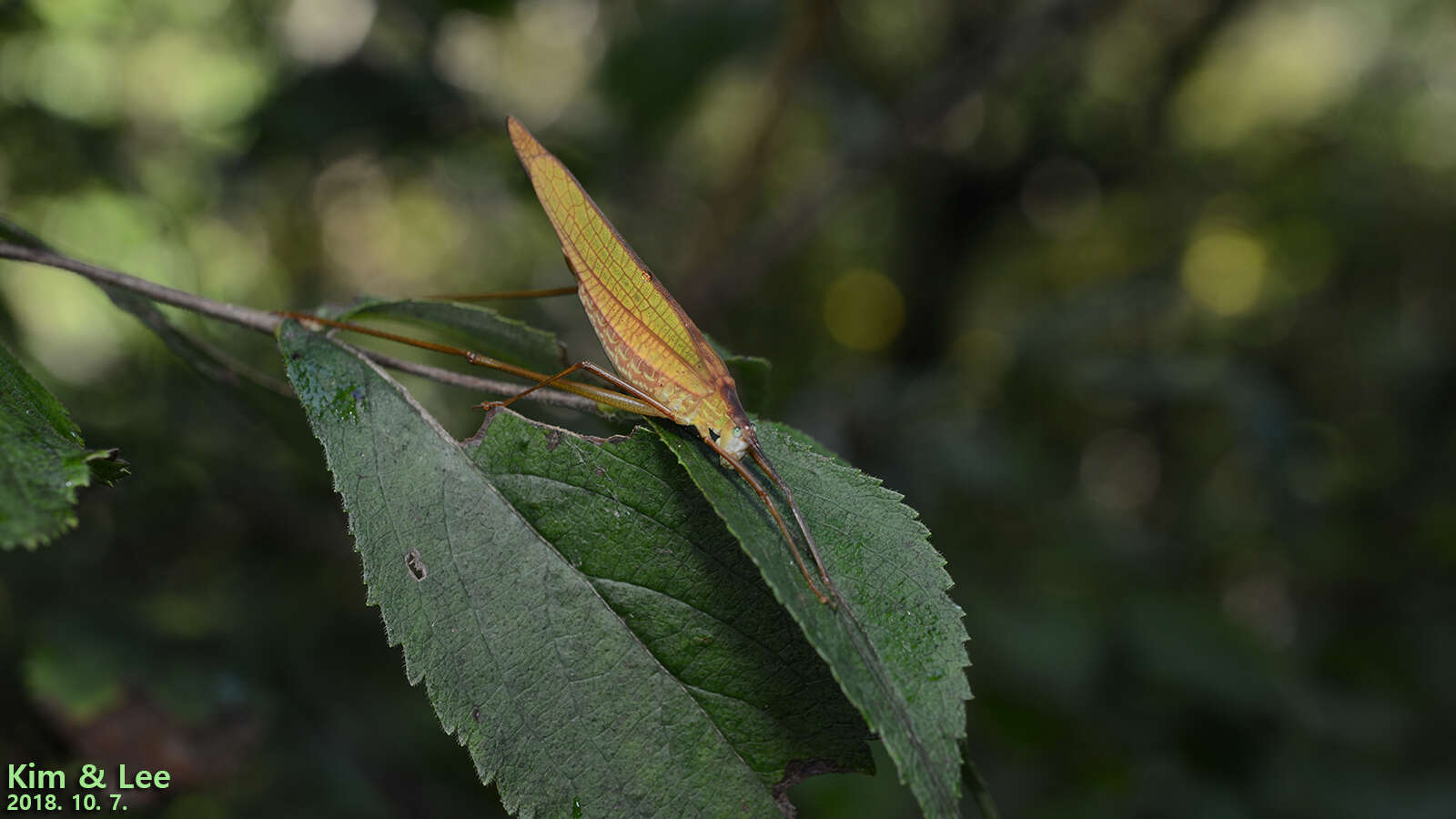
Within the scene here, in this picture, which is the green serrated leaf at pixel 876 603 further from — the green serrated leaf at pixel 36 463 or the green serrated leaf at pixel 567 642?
the green serrated leaf at pixel 36 463

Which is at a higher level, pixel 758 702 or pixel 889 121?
pixel 889 121

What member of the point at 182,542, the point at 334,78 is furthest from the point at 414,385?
the point at 182,542

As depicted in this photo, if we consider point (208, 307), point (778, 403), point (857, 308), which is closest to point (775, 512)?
point (208, 307)

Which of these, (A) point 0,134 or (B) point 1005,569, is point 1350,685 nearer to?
(B) point 1005,569

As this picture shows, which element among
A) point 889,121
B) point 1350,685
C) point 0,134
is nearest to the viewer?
point 0,134

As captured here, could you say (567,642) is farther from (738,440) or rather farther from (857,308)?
(857,308)

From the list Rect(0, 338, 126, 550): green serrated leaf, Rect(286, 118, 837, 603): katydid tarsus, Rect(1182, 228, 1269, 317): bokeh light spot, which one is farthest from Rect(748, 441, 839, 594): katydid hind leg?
Rect(1182, 228, 1269, 317): bokeh light spot

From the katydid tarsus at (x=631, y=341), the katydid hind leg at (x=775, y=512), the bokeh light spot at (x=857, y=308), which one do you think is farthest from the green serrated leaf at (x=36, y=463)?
the bokeh light spot at (x=857, y=308)
